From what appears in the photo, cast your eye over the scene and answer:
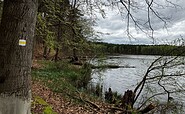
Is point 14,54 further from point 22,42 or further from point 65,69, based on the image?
point 65,69

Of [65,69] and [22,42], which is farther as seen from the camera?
[65,69]

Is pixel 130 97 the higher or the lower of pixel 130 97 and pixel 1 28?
the lower

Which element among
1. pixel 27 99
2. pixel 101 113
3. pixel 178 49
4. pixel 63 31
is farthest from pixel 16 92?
pixel 63 31

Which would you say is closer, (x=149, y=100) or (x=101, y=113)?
(x=101, y=113)

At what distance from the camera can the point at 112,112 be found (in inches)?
356

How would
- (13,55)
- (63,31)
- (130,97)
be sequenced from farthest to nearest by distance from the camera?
1. (63,31)
2. (130,97)
3. (13,55)

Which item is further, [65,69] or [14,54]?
[65,69]

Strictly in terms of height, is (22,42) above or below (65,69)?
above

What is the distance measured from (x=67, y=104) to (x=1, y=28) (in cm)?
604

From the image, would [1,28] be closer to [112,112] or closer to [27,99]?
[27,99]

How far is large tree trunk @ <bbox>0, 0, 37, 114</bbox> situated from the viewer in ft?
10.6

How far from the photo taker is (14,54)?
10.6ft

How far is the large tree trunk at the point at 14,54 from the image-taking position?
3.23 m

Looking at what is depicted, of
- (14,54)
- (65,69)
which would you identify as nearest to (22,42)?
(14,54)
